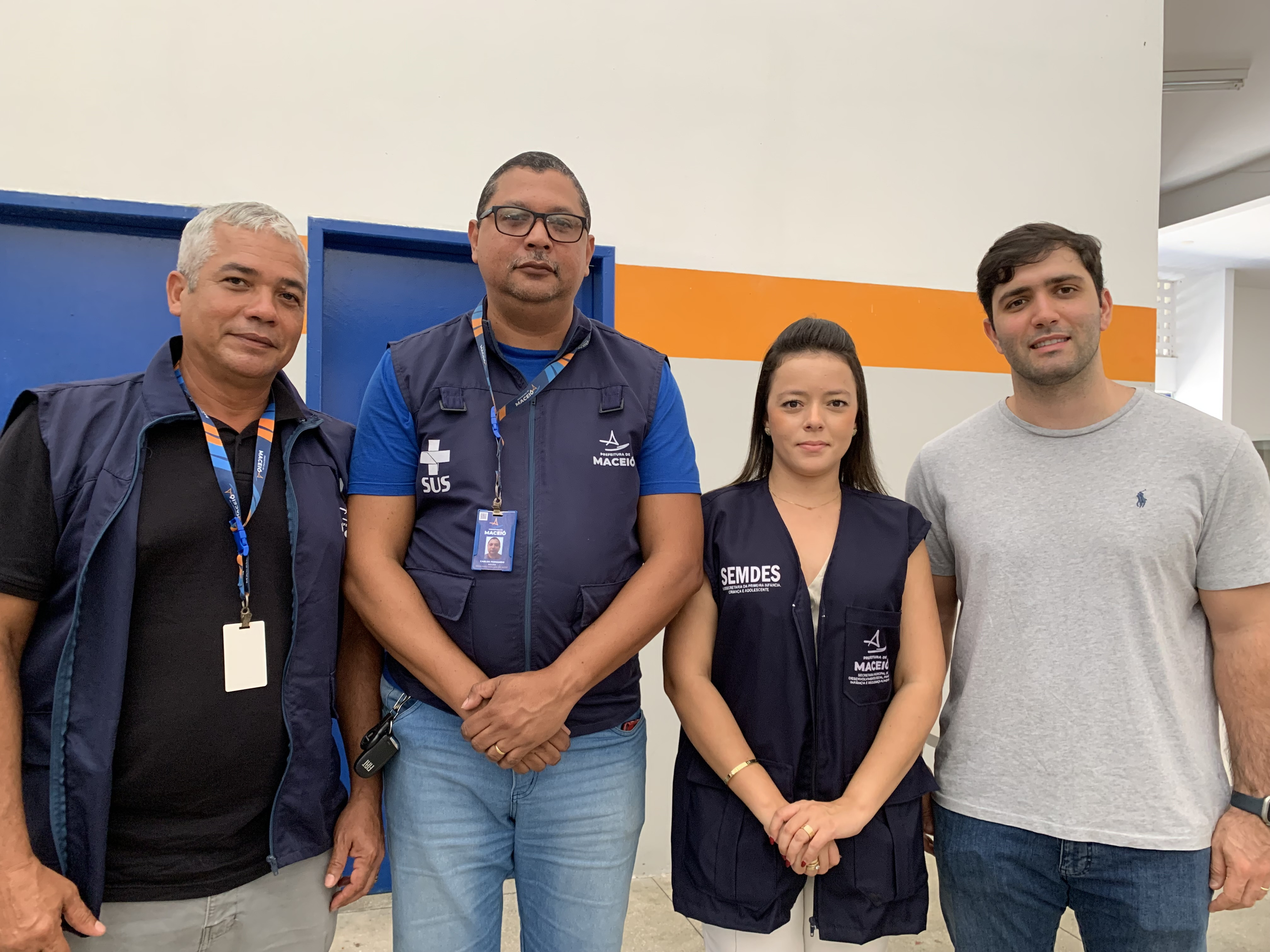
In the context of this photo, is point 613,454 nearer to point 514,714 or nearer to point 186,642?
point 514,714

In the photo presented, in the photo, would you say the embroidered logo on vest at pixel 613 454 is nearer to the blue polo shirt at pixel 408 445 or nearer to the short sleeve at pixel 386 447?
the blue polo shirt at pixel 408 445

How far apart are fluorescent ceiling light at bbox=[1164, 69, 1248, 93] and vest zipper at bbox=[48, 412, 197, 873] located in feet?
22.2

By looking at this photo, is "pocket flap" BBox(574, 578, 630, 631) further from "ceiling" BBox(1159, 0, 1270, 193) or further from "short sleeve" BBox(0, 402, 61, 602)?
"ceiling" BBox(1159, 0, 1270, 193)

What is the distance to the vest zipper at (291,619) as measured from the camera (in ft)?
A: 4.48

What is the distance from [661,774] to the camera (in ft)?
10.1

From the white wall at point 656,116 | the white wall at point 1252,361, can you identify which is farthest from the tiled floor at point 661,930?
the white wall at point 1252,361

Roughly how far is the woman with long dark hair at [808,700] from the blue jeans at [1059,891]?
14 centimetres

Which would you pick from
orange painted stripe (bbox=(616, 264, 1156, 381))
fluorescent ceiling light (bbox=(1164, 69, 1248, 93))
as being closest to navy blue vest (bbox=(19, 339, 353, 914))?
orange painted stripe (bbox=(616, 264, 1156, 381))

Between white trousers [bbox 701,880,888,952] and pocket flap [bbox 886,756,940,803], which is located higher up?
pocket flap [bbox 886,756,940,803]

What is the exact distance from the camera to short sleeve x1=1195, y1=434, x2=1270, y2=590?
1461mm

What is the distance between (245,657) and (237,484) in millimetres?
307

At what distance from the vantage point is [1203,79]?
18.0 ft

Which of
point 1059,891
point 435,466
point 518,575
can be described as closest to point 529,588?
point 518,575

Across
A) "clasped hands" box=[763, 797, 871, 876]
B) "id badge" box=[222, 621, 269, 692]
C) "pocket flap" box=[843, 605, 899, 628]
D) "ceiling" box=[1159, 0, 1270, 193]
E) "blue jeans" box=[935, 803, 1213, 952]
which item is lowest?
"blue jeans" box=[935, 803, 1213, 952]
